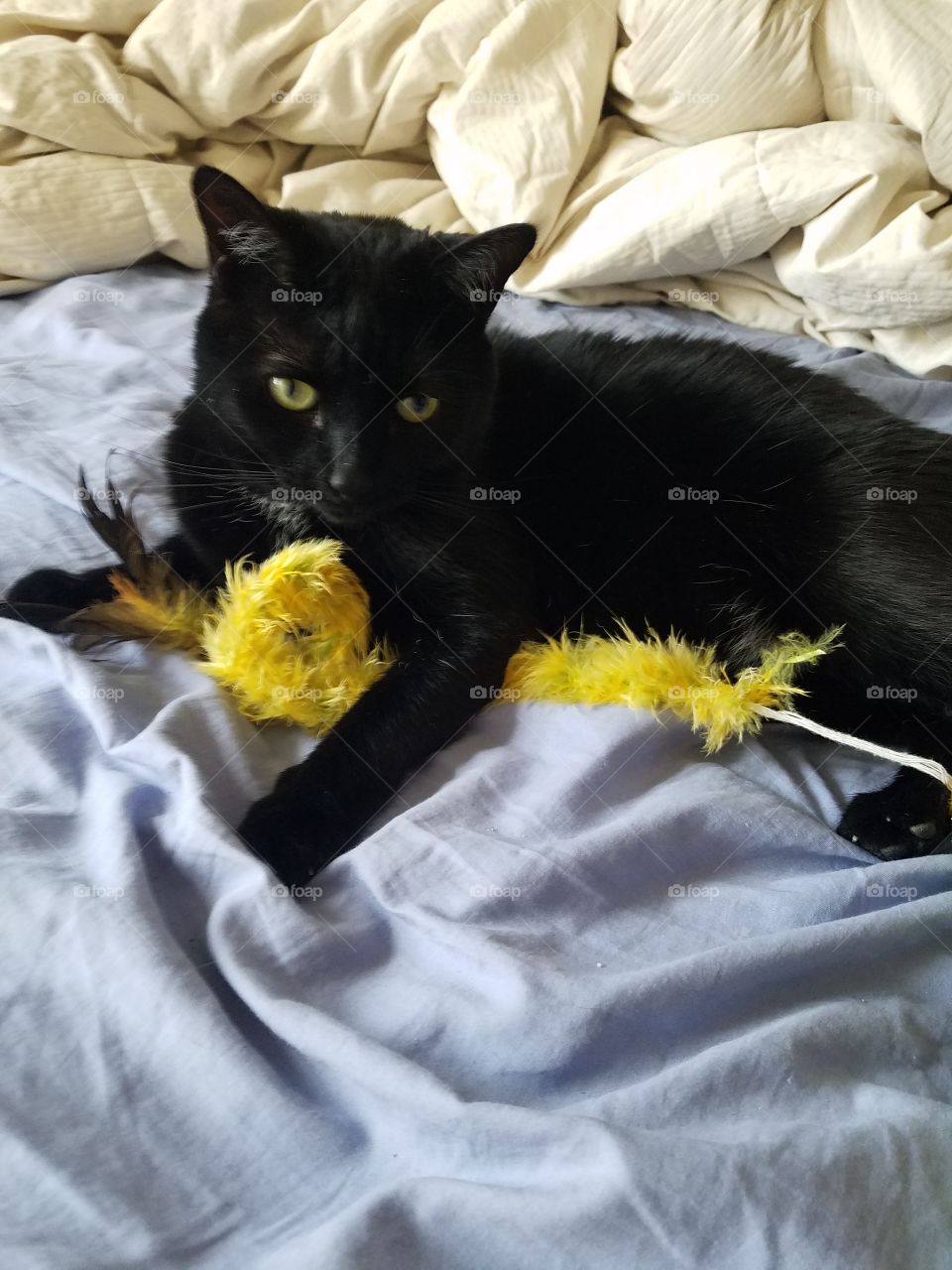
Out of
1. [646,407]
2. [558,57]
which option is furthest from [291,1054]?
[558,57]

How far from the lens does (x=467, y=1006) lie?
0.68 m

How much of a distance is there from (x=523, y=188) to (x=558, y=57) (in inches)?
10.7

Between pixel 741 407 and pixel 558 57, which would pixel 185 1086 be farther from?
pixel 558 57

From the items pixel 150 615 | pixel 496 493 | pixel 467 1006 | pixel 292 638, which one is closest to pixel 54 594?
pixel 150 615

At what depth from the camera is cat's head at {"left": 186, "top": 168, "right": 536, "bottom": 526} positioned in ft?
3.20

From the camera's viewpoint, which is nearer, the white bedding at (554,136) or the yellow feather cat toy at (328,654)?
the yellow feather cat toy at (328,654)

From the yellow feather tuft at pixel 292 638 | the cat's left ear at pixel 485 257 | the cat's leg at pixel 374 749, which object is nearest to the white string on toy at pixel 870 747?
the cat's leg at pixel 374 749

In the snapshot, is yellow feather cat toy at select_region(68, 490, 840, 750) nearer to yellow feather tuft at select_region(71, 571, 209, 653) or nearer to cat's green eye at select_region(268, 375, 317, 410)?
yellow feather tuft at select_region(71, 571, 209, 653)

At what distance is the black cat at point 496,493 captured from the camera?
38.2 inches

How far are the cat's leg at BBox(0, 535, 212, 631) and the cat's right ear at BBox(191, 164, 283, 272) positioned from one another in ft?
1.29

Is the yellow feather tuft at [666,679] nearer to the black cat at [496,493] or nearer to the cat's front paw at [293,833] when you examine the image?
the black cat at [496,493]

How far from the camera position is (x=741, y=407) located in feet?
3.90

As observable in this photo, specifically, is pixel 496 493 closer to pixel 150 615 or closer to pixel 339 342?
pixel 339 342

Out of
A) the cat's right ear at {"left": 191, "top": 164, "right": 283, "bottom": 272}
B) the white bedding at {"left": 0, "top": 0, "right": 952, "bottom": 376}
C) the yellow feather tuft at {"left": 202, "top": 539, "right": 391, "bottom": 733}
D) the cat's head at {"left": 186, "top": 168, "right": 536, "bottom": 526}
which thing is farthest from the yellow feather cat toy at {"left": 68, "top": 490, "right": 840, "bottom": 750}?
the white bedding at {"left": 0, "top": 0, "right": 952, "bottom": 376}
